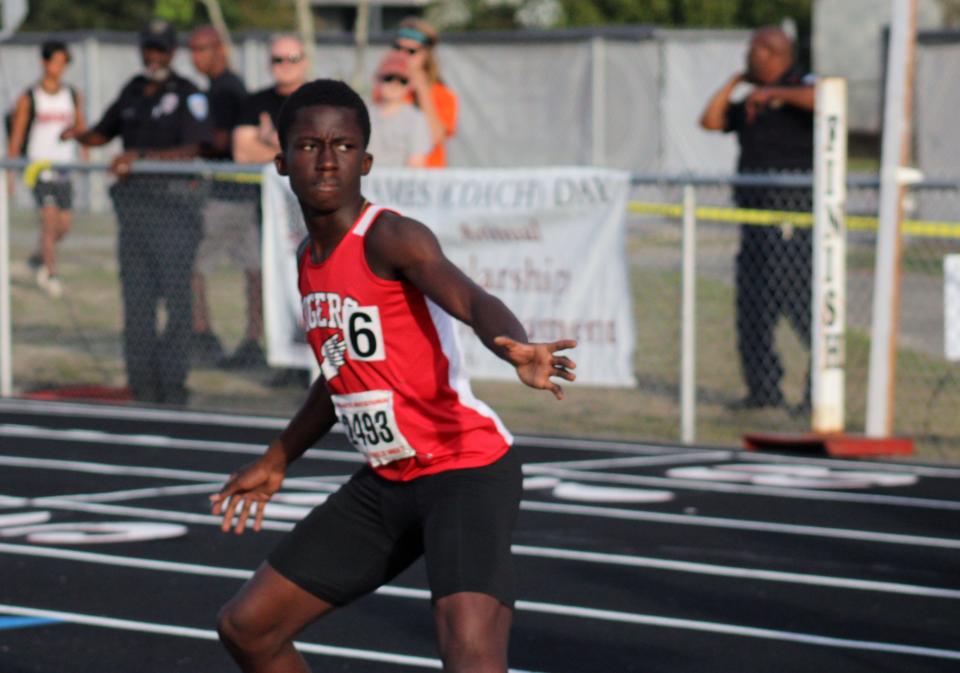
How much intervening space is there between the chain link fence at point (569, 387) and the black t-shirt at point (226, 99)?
0.82 m

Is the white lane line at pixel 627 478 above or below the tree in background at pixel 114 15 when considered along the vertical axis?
below

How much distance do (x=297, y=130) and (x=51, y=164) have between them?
765 cm

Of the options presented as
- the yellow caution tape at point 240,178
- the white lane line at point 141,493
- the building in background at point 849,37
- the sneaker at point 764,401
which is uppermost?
the building in background at point 849,37

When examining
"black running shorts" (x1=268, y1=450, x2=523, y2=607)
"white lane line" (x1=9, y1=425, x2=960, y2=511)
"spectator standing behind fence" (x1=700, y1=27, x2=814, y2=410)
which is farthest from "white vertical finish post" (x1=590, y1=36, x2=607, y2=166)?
"black running shorts" (x1=268, y1=450, x2=523, y2=607)

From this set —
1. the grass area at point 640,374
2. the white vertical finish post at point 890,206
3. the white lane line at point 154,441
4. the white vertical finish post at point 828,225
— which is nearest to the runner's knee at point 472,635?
the white lane line at point 154,441

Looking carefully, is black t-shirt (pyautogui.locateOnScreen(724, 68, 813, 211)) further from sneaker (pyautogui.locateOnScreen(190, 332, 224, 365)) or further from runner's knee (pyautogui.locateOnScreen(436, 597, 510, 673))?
runner's knee (pyautogui.locateOnScreen(436, 597, 510, 673))

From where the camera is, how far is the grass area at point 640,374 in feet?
35.5

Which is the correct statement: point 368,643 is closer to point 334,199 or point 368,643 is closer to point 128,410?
point 334,199

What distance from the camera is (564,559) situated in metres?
7.51

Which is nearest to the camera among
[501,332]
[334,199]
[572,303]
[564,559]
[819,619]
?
[501,332]

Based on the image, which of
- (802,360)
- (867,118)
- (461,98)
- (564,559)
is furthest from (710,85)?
(867,118)

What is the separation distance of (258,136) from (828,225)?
400 cm

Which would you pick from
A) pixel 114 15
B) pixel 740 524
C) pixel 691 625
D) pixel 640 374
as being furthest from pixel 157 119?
pixel 114 15

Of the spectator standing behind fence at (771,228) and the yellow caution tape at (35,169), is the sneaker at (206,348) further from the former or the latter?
the spectator standing behind fence at (771,228)
